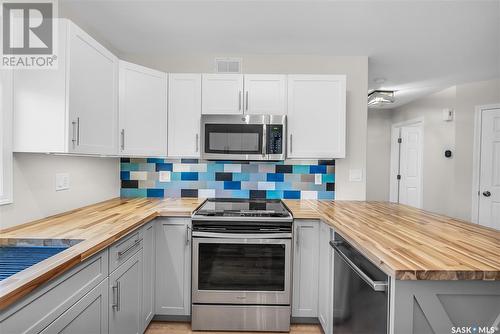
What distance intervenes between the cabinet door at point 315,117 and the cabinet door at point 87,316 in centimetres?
173

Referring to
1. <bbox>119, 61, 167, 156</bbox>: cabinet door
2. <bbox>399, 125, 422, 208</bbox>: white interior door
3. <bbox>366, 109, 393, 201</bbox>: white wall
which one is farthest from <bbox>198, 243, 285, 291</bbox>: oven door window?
<bbox>366, 109, 393, 201</bbox>: white wall

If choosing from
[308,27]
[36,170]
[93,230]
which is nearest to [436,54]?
Result: [308,27]

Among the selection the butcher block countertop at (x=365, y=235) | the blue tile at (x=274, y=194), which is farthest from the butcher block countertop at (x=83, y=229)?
the blue tile at (x=274, y=194)

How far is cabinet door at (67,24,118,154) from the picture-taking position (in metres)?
1.56

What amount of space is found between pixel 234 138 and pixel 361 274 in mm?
1499

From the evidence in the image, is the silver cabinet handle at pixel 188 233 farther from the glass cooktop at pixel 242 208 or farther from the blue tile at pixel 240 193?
the blue tile at pixel 240 193

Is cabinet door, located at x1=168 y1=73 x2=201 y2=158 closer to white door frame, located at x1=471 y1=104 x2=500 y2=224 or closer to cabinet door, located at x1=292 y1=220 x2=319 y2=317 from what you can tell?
→ cabinet door, located at x1=292 y1=220 x2=319 y2=317

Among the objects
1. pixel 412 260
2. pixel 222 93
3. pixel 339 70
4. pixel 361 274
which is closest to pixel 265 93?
pixel 222 93

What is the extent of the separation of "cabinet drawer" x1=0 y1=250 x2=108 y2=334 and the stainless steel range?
0.86 metres

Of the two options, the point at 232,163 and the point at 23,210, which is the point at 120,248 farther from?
the point at 232,163

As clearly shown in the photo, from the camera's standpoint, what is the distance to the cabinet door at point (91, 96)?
5.13 feet

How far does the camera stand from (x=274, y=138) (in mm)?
2385

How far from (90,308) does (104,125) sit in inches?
46.8

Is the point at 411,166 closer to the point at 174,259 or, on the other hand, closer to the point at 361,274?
the point at 361,274
